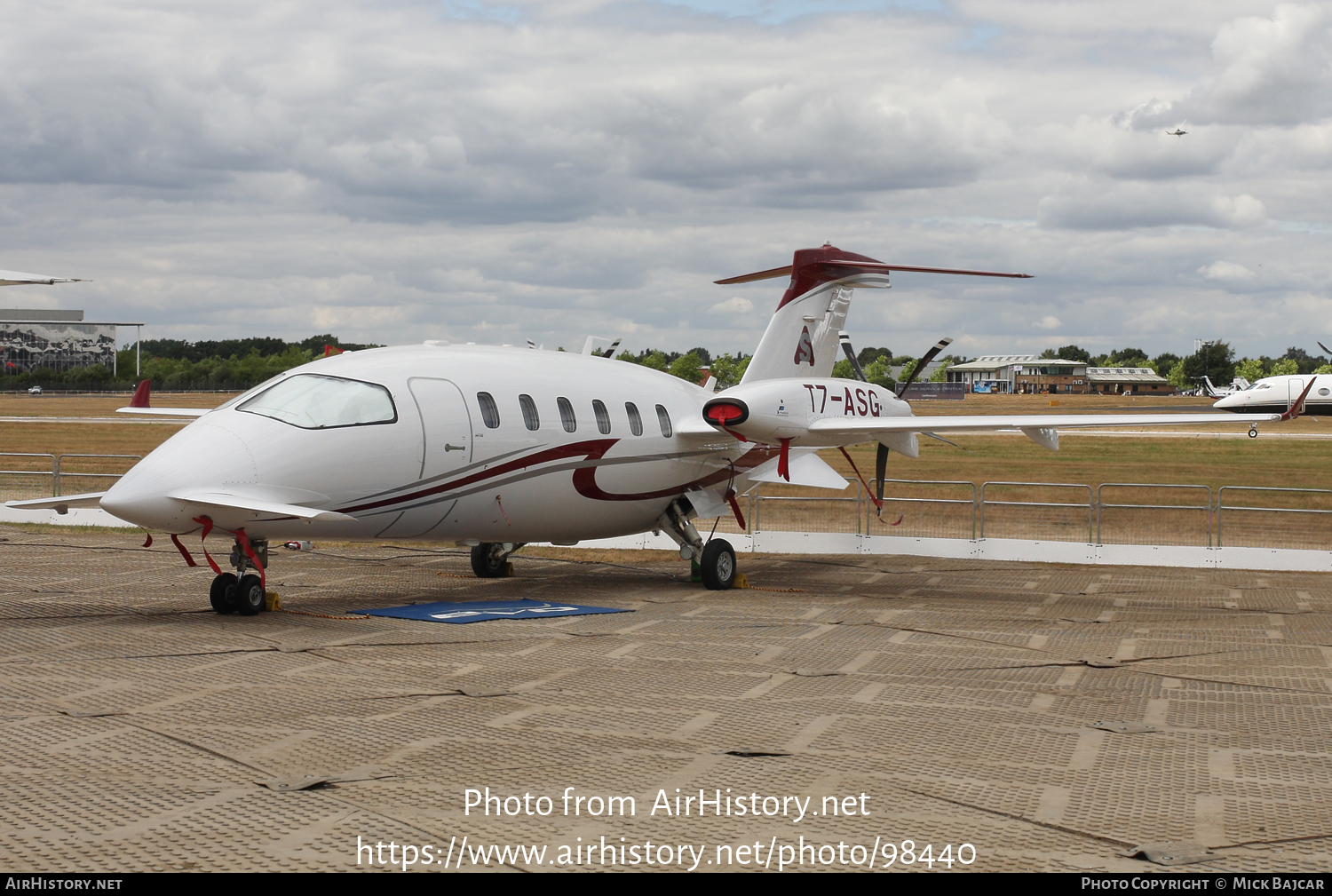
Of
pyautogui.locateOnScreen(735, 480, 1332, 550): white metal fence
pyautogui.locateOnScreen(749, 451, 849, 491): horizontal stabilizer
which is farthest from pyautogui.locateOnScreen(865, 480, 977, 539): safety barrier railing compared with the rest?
pyautogui.locateOnScreen(749, 451, 849, 491): horizontal stabilizer

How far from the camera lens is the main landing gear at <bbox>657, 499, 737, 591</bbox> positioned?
17812 millimetres

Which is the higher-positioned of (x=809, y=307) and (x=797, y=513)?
(x=809, y=307)

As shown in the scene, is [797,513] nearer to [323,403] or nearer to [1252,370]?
[323,403]

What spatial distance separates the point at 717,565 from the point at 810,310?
484 centimetres

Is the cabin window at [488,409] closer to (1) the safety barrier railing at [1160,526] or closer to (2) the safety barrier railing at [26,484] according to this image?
(1) the safety barrier railing at [1160,526]

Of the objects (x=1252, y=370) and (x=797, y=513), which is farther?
(x=1252, y=370)

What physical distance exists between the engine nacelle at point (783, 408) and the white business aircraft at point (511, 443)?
0.10 ft

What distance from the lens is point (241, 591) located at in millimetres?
13422

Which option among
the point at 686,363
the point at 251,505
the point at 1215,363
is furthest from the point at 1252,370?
the point at 251,505

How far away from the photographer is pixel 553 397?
1591 centimetres

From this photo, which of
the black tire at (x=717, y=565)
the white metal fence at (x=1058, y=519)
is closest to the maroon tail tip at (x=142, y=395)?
the black tire at (x=717, y=565)

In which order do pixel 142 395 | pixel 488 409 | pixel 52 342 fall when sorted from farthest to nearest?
pixel 52 342 → pixel 142 395 → pixel 488 409

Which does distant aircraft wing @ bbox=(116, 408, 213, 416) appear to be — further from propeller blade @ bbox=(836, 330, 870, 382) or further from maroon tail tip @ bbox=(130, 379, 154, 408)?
propeller blade @ bbox=(836, 330, 870, 382)

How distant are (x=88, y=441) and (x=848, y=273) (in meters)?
40.8
